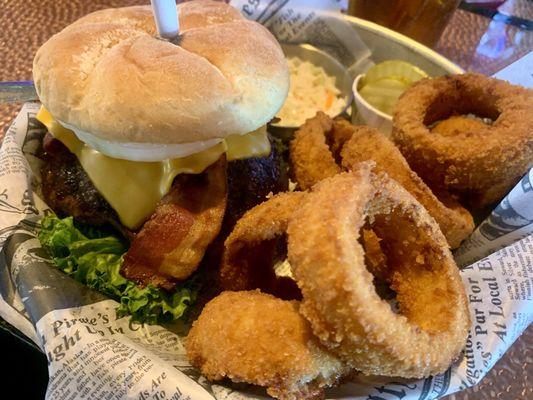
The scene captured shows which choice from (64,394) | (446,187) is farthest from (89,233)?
(446,187)

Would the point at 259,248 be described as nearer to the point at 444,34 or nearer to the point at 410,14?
the point at 410,14

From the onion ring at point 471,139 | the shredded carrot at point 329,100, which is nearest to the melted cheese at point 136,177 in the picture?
the onion ring at point 471,139

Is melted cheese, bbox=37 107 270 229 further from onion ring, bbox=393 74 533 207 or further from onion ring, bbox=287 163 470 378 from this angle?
onion ring, bbox=393 74 533 207

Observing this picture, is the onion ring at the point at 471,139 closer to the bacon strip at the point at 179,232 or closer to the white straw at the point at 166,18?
the bacon strip at the point at 179,232

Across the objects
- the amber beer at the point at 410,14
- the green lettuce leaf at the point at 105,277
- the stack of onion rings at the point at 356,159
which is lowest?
the green lettuce leaf at the point at 105,277

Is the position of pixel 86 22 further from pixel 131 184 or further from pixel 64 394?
pixel 64 394

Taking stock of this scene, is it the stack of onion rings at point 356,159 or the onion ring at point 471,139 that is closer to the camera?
the stack of onion rings at point 356,159

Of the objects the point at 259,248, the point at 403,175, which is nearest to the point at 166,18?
the point at 259,248
